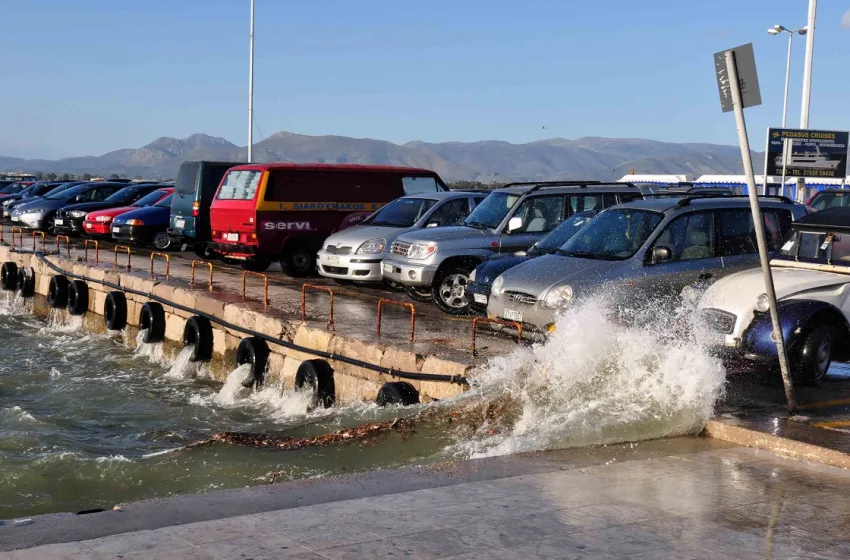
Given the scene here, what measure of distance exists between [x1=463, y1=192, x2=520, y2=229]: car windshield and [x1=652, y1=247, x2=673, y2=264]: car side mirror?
4.29m

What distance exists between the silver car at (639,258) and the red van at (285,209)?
799cm

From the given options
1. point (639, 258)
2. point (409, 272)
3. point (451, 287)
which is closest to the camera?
point (639, 258)

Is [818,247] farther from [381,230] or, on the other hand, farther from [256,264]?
[256,264]

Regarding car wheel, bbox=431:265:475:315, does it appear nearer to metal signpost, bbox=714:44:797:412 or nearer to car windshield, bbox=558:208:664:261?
car windshield, bbox=558:208:664:261

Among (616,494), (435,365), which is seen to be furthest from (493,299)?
(616,494)

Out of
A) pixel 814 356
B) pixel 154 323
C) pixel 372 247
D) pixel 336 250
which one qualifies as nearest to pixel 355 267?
pixel 372 247

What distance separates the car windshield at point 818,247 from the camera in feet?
33.8

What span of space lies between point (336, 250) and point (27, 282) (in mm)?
11672

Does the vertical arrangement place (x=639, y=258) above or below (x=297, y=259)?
above

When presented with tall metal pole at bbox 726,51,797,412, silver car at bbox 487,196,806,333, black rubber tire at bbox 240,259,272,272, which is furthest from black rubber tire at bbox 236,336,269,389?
tall metal pole at bbox 726,51,797,412

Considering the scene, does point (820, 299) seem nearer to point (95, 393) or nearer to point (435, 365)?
point (435, 365)

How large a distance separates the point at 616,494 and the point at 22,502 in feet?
16.6

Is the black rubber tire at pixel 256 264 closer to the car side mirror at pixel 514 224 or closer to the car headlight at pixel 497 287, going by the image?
the car side mirror at pixel 514 224

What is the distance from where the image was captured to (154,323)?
17.5 meters
